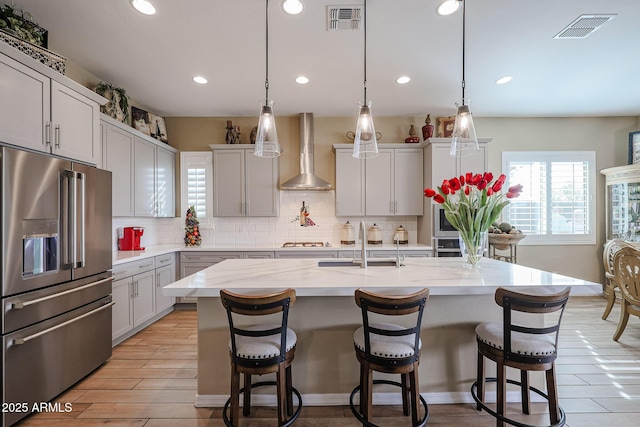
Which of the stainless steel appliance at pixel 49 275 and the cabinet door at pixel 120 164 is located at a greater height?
the cabinet door at pixel 120 164

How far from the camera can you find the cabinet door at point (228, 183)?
14.6 feet

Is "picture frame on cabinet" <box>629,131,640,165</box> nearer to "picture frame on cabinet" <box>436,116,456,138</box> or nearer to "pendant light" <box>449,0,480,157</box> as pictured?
"picture frame on cabinet" <box>436,116,456,138</box>

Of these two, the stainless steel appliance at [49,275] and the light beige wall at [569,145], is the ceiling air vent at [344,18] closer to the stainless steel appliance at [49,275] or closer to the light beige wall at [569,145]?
the stainless steel appliance at [49,275]

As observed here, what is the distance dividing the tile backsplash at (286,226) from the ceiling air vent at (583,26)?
9.05 ft

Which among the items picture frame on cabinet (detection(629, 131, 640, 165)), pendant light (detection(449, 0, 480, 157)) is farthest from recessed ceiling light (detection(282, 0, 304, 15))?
picture frame on cabinet (detection(629, 131, 640, 165))

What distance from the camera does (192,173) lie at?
471cm

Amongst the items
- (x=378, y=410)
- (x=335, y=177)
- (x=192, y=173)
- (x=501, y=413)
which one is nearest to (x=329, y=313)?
(x=378, y=410)

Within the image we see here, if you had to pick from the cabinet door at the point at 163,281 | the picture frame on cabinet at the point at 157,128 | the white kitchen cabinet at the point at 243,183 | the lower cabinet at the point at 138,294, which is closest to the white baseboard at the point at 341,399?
the lower cabinet at the point at 138,294

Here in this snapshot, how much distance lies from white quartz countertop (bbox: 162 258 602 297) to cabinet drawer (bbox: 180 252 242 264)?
1770 mm

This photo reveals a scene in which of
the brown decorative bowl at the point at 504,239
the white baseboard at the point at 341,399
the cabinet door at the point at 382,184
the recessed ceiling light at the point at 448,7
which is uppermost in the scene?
the recessed ceiling light at the point at 448,7

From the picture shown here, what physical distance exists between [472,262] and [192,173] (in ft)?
13.8

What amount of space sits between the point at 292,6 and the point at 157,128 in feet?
10.3

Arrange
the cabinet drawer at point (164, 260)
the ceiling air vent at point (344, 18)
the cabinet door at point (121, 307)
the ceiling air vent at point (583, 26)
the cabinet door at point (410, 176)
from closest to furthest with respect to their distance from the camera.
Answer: the ceiling air vent at point (344, 18), the ceiling air vent at point (583, 26), the cabinet door at point (121, 307), the cabinet drawer at point (164, 260), the cabinet door at point (410, 176)

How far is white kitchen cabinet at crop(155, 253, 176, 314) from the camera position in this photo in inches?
146
